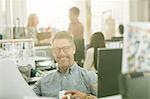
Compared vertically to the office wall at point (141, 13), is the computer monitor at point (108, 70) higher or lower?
lower

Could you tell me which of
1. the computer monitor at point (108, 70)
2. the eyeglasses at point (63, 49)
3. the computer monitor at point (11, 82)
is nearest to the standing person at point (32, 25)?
the eyeglasses at point (63, 49)

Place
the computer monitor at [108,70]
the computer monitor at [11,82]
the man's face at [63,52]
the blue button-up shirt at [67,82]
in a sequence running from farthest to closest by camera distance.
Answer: the man's face at [63,52] < the blue button-up shirt at [67,82] < the computer monitor at [11,82] < the computer monitor at [108,70]

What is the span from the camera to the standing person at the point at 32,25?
4.06 meters

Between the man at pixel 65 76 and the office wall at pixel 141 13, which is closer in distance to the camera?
the office wall at pixel 141 13

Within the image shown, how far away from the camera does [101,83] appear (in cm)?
116

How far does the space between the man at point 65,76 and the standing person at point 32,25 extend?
6.71ft

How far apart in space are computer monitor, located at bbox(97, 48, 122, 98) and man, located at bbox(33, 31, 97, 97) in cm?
→ 69

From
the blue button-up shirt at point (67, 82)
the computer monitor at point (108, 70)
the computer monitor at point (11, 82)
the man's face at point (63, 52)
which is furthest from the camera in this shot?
the man's face at point (63, 52)

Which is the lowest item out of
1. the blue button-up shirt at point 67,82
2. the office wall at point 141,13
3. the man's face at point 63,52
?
the blue button-up shirt at point 67,82

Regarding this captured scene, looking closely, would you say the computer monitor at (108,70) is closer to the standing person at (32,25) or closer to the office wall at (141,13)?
the office wall at (141,13)

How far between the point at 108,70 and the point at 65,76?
0.86 meters

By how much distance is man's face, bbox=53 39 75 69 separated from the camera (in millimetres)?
2012

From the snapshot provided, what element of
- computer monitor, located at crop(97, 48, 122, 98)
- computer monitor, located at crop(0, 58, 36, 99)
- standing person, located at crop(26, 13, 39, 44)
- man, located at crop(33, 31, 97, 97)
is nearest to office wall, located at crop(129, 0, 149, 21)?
computer monitor, located at crop(97, 48, 122, 98)

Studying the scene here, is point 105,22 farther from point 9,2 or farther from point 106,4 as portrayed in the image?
point 9,2
